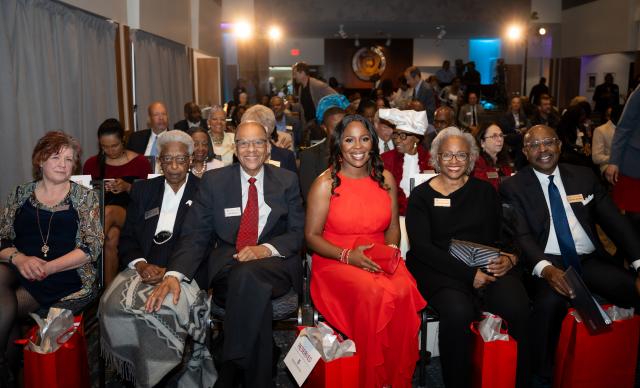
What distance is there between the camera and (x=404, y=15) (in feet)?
46.3

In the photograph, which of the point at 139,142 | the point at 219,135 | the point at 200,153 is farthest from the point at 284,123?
the point at 200,153

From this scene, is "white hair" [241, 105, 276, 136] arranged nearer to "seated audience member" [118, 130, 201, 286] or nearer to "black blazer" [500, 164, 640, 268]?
"seated audience member" [118, 130, 201, 286]

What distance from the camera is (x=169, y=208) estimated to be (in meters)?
3.43

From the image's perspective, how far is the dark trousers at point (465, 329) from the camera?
9.51ft

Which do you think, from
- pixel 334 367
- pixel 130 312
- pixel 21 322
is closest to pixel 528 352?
pixel 334 367

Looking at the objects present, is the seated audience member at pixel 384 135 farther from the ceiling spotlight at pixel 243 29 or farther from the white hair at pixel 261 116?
the ceiling spotlight at pixel 243 29

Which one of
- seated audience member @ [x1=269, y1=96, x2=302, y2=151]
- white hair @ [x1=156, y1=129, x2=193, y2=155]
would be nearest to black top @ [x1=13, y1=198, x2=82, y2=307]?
white hair @ [x1=156, y1=129, x2=193, y2=155]

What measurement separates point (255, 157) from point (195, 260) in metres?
0.69

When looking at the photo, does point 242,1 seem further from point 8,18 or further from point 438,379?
point 438,379

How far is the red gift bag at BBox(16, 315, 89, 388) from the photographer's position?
2555 millimetres

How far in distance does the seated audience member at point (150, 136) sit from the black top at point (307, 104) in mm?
2509

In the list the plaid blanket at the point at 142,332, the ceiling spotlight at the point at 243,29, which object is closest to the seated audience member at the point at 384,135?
the plaid blanket at the point at 142,332

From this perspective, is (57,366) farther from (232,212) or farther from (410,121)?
(410,121)

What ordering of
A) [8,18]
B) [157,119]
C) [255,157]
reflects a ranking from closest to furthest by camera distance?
[255,157]
[8,18]
[157,119]
